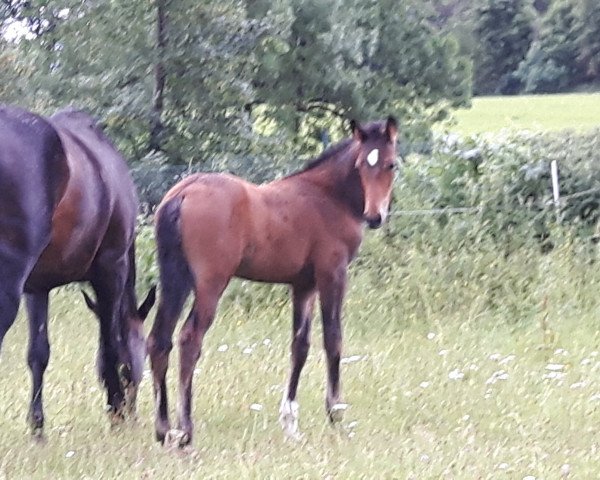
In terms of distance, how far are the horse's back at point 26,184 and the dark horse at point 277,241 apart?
64 centimetres

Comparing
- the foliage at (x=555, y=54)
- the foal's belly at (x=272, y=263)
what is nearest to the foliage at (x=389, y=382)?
the foal's belly at (x=272, y=263)

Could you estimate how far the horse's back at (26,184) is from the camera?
161 inches

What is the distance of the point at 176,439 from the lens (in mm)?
4441

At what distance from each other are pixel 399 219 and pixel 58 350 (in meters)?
3.66

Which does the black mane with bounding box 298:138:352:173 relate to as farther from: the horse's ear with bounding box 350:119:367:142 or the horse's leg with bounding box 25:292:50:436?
the horse's leg with bounding box 25:292:50:436

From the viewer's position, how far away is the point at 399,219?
921cm

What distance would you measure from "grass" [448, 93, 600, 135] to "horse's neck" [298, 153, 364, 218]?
614 inches

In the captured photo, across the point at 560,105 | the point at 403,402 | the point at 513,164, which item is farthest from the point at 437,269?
the point at 560,105

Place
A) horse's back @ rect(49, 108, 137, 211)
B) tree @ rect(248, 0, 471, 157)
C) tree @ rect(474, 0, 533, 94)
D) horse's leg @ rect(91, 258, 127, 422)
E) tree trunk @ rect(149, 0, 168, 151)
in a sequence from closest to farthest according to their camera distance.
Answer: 1. horse's back @ rect(49, 108, 137, 211)
2. horse's leg @ rect(91, 258, 127, 422)
3. tree trunk @ rect(149, 0, 168, 151)
4. tree @ rect(248, 0, 471, 157)
5. tree @ rect(474, 0, 533, 94)

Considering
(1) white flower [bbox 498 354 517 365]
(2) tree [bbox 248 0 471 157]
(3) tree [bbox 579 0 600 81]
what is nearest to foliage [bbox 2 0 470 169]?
(2) tree [bbox 248 0 471 157]

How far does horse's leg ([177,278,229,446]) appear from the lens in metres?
4.55

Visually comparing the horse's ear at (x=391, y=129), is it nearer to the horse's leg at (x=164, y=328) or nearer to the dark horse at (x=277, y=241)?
the dark horse at (x=277, y=241)

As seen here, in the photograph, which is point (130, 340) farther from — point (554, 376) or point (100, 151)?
point (554, 376)

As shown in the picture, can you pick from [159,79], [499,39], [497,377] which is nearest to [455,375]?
[497,377]
